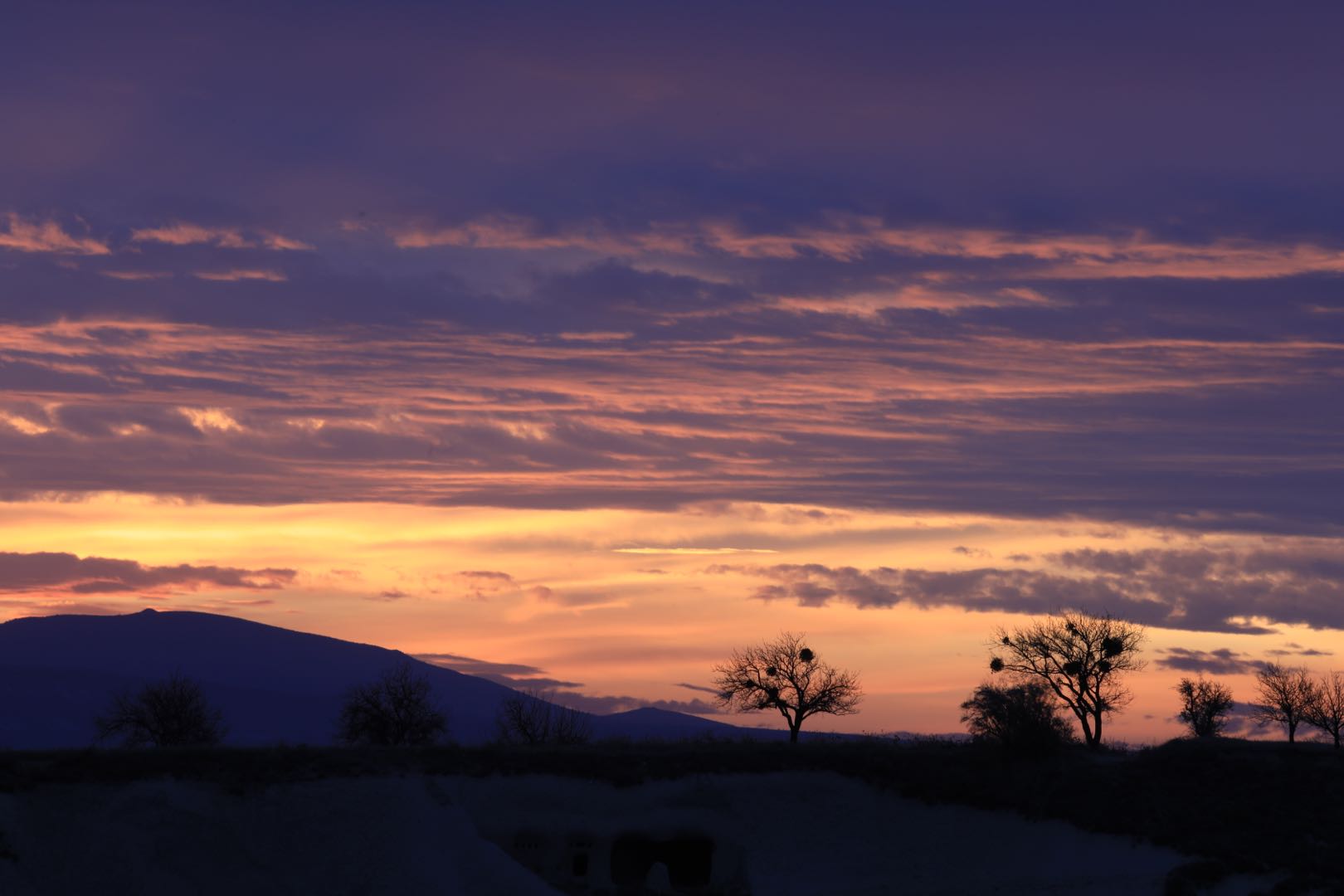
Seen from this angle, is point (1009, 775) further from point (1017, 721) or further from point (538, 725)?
point (538, 725)

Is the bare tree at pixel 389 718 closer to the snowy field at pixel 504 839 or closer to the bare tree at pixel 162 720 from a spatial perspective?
the bare tree at pixel 162 720

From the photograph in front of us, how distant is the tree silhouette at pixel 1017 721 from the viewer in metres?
65.6

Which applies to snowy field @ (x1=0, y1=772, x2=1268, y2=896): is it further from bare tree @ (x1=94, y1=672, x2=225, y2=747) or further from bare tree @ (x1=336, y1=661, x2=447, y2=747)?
bare tree @ (x1=94, y1=672, x2=225, y2=747)

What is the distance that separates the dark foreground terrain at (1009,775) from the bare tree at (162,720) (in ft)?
94.6

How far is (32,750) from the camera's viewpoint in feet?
199

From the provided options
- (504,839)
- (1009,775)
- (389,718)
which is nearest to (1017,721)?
(1009,775)

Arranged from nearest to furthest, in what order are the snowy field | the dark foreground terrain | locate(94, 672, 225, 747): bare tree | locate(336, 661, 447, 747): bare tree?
the snowy field
the dark foreground terrain
locate(94, 672, 225, 747): bare tree
locate(336, 661, 447, 747): bare tree

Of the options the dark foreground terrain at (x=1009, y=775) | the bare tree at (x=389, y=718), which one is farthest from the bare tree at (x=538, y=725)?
Answer: the dark foreground terrain at (x=1009, y=775)

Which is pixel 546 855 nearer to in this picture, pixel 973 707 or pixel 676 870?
Answer: pixel 676 870

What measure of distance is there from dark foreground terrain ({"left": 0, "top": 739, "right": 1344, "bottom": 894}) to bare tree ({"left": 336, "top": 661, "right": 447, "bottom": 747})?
26.2 meters

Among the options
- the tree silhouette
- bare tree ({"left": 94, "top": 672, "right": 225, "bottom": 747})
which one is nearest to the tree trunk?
the tree silhouette

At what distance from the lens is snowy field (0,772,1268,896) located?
53281 mm

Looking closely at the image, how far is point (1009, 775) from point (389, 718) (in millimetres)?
42069

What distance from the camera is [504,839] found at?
193ft
